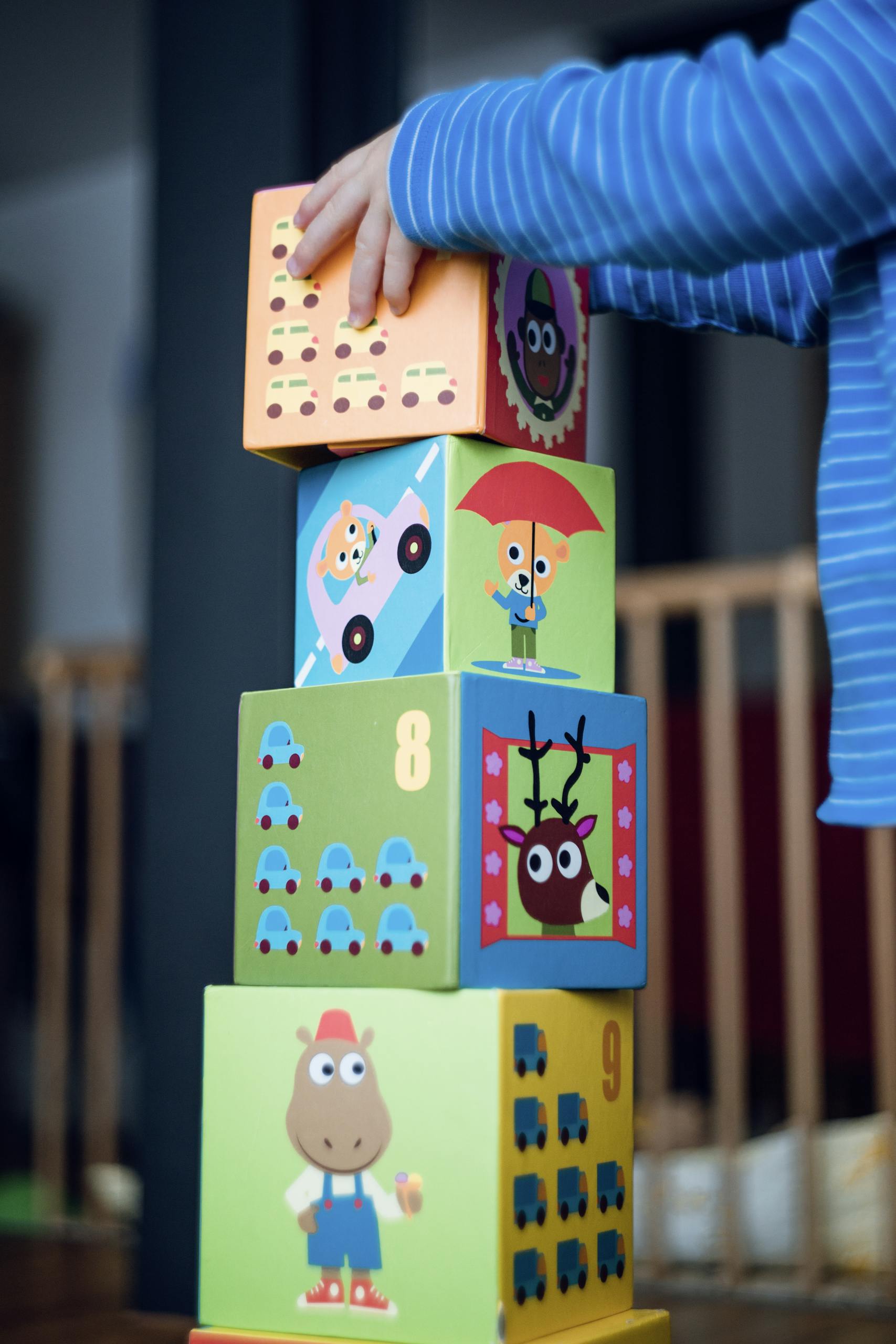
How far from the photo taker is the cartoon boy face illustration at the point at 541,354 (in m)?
1.10

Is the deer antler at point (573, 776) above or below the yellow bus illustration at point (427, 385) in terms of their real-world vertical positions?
below

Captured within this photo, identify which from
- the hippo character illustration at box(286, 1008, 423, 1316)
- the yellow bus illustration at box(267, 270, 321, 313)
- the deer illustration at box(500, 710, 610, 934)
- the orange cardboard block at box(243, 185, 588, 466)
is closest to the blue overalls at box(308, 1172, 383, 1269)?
the hippo character illustration at box(286, 1008, 423, 1316)

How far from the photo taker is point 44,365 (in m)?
4.36

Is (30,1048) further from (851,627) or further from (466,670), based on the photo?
(851,627)

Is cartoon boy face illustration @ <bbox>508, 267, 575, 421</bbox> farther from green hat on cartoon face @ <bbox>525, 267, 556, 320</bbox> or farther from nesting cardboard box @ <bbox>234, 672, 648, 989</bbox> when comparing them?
nesting cardboard box @ <bbox>234, 672, 648, 989</bbox>

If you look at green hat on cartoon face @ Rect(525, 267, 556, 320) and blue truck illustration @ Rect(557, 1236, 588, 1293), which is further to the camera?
green hat on cartoon face @ Rect(525, 267, 556, 320)

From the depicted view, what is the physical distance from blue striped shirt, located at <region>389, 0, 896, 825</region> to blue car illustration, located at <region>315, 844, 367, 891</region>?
1.09 feet

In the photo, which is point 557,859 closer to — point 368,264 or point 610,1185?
point 610,1185

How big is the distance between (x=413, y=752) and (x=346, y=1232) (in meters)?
0.33

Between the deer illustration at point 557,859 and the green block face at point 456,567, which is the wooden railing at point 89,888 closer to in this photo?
the green block face at point 456,567

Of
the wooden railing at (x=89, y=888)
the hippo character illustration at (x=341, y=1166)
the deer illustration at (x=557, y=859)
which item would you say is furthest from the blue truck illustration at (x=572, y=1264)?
the wooden railing at (x=89, y=888)

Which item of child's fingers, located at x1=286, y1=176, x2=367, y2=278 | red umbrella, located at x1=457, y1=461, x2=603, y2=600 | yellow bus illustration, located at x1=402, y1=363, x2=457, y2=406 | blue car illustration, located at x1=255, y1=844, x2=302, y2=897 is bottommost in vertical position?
blue car illustration, located at x1=255, y1=844, x2=302, y2=897

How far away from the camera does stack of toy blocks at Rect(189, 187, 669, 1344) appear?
38.9 inches

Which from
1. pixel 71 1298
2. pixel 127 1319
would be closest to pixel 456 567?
pixel 127 1319
